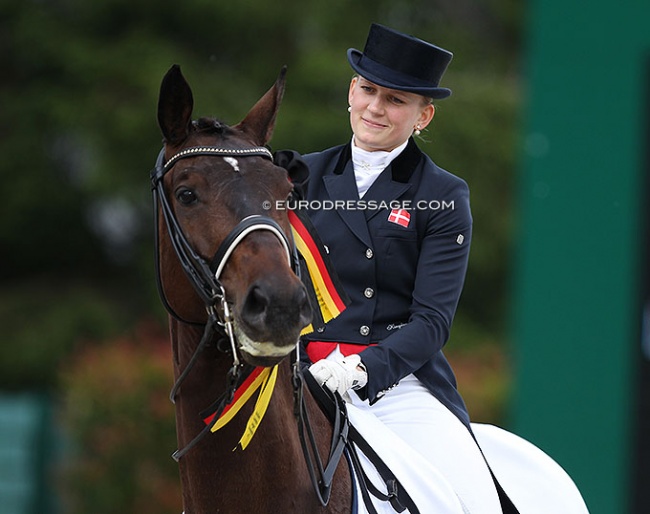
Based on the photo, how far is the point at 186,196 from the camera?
3029mm

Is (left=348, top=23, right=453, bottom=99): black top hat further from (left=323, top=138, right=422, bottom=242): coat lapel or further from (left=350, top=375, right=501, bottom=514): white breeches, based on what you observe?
(left=350, top=375, right=501, bottom=514): white breeches

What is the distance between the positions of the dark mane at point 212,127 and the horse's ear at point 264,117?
73mm

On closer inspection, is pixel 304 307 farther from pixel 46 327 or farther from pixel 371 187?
pixel 46 327

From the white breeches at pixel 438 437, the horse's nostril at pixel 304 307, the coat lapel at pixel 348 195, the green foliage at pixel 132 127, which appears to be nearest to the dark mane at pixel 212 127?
the coat lapel at pixel 348 195

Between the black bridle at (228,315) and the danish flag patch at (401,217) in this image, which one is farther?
the danish flag patch at (401,217)

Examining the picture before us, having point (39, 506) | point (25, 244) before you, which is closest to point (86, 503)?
point (39, 506)

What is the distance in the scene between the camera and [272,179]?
3074 mm

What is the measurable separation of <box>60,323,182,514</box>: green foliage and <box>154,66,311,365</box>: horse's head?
222 inches

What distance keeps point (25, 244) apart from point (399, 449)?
11.2 metres

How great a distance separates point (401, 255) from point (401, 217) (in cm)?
11

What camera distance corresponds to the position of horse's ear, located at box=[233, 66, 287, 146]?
10.7ft

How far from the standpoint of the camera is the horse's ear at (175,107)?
3.09 m

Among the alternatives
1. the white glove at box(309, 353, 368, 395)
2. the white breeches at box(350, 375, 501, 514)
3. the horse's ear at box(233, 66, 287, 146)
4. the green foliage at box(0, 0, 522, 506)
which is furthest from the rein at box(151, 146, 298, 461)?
the green foliage at box(0, 0, 522, 506)

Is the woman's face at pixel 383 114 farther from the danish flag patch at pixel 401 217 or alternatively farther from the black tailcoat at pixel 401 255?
the danish flag patch at pixel 401 217
